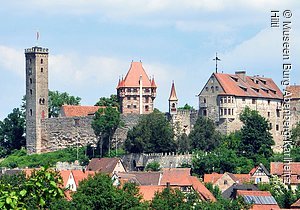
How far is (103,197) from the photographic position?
162 ft

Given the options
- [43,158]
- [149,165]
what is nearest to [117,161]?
[149,165]

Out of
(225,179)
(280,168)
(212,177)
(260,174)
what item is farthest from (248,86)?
(225,179)

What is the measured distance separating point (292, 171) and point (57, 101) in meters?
31.8

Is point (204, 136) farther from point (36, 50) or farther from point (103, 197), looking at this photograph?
point (103, 197)

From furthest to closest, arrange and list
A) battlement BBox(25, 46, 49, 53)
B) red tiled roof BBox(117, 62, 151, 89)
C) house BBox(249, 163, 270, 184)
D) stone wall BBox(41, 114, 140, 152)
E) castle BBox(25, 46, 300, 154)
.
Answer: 1. red tiled roof BBox(117, 62, 151, 89)
2. battlement BBox(25, 46, 49, 53)
3. stone wall BBox(41, 114, 140, 152)
4. castle BBox(25, 46, 300, 154)
5. house BBox(249, 163, 270, 184)

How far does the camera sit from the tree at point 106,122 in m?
82.9

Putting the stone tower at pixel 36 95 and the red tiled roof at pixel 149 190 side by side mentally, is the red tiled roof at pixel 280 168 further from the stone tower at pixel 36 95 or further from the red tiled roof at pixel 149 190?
the stone tower at pixel 36 95

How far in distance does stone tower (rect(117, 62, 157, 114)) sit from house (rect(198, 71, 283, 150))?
27.3 feet

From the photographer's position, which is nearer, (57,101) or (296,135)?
(296,135)

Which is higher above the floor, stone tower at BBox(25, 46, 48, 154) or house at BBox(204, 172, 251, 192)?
stone tower at BBox(25, 46, 48, 154)

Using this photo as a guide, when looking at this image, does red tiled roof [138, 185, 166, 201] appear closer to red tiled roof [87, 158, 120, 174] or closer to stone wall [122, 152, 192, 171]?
red tiled roof [87, 158, 120, 174]

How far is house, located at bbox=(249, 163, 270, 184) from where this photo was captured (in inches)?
2854

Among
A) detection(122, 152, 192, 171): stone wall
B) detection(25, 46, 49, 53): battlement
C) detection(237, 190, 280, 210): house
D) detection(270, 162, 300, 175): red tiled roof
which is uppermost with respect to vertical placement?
detection(25, 46, 49, 53): battlement

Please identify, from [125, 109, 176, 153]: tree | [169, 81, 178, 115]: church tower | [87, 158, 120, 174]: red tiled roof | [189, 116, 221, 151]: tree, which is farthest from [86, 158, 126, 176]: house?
[169, 81, 178, 115]: church tower
